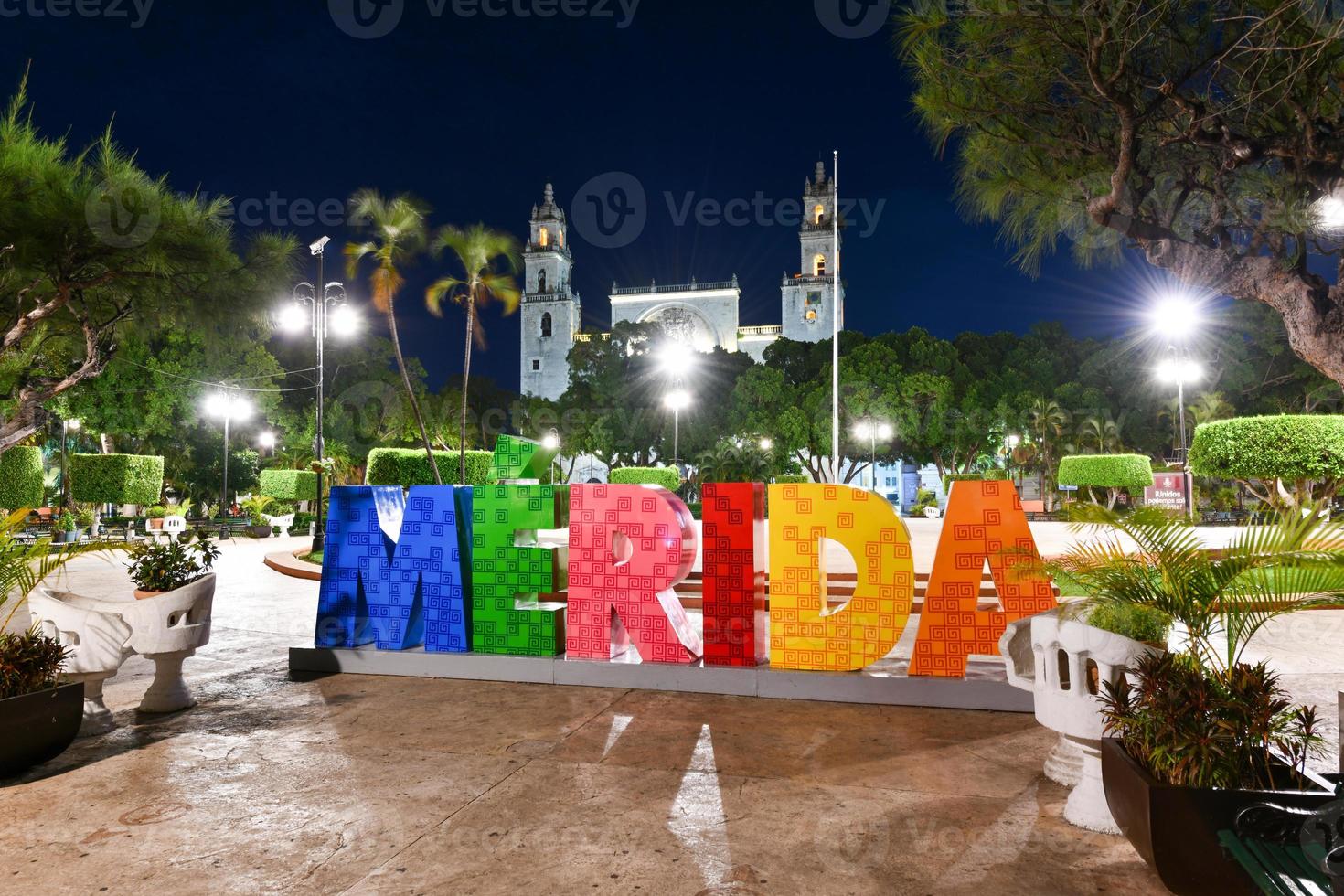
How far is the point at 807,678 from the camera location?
19.3 ft

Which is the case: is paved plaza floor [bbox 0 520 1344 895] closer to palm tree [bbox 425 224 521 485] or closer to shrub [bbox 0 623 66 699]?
shrub [bbox 0 623 66 699]

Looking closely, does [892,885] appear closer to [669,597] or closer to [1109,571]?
[1109,571]

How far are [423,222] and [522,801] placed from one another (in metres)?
19.7

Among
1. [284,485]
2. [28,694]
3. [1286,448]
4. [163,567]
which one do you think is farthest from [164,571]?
[284,485]

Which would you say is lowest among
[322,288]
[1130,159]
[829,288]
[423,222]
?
[1130,159]

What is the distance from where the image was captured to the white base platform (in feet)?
18.5

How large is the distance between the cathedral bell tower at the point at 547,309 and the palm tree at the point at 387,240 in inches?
2507

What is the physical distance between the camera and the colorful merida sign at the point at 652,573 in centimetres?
578

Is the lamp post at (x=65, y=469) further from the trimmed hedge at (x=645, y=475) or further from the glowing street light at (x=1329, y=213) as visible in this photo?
the glowing street light at (x=1329, y=213)

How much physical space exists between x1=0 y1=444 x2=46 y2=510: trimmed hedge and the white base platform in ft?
66.4

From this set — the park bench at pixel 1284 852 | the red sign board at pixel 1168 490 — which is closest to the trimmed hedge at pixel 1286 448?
the red sign board at pixel 1168 490

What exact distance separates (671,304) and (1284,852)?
8413 cm

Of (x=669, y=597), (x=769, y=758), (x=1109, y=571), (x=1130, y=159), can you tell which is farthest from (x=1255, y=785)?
(x=1130, y=159)

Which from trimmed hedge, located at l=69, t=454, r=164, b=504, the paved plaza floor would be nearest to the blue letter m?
the paved plaza floor
